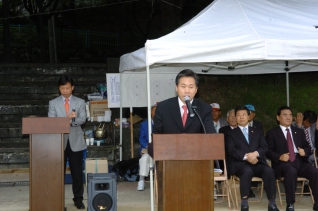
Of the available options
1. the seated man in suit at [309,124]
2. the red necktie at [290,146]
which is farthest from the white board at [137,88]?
the red necktie at [290,146]

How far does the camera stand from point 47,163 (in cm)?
622

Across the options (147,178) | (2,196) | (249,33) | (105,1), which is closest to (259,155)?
(249,33)

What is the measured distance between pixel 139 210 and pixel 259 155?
1.73m

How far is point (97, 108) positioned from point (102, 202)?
4.48 metres

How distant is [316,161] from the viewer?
312 inches

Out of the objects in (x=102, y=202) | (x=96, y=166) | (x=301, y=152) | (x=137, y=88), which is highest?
(x=137, y=88)

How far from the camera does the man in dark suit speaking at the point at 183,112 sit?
475 centimetres

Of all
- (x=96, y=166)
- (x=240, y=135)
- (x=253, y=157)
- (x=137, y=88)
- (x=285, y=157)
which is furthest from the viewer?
(x=137, y=88)

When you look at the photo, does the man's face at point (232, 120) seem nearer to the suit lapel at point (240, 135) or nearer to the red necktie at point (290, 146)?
the suit lapel at point (240, 135)

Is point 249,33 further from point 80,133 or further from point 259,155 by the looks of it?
point 80,133

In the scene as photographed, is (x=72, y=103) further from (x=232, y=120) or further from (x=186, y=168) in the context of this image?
(x=186, y=168)

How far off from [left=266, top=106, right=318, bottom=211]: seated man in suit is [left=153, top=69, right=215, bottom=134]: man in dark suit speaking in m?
2.71

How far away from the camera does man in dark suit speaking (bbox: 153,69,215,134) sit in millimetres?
4746

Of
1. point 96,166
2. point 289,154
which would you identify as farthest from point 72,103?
point 289,154
